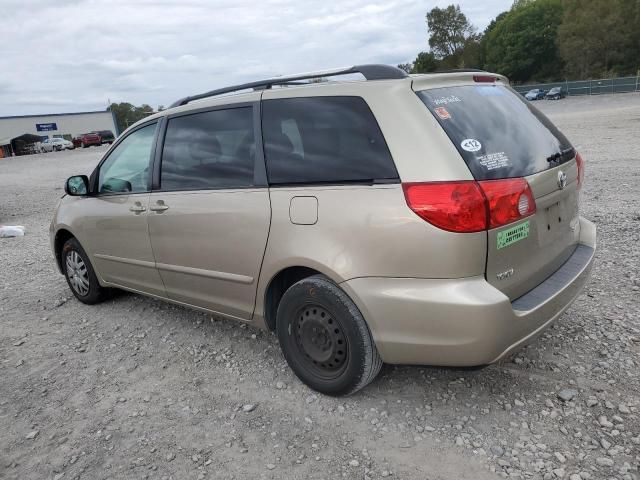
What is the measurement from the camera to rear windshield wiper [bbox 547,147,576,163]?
2.89 m

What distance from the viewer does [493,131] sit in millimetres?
2680

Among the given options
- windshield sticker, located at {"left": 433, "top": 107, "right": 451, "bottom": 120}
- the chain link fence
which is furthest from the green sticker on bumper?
the chain link fence

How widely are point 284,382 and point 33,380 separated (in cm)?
187

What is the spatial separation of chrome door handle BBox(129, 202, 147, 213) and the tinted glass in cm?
132

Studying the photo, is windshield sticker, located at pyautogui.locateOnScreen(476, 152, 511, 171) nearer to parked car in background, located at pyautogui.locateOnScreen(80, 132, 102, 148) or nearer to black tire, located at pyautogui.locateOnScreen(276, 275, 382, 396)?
black tire, located at pyautogui.locateOnScreen(276, 275, 382, 396)

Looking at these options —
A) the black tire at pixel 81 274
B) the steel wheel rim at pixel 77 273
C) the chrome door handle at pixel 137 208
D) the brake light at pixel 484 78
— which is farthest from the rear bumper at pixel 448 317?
the steel wheel rim at pixel 77 273

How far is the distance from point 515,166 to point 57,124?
6979 cm

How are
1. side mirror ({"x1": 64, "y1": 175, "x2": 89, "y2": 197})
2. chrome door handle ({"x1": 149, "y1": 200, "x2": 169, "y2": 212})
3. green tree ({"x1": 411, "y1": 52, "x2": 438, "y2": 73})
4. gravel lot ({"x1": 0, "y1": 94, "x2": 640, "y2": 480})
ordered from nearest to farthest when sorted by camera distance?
1. gravel lot ({"x1": 0, "y1": 94, "x2": 640, "y2": 480})
2. chrome door handle ({"x1": 149, "y1": 200, "x2": 169, "y2": 212})
3. side mirror ({"x1": 64, "y1": 175, "x2": 89, "y2": 197})
4. green tree ({"x1": 411, "y1": 52, "x2": 438, "y2": 73})

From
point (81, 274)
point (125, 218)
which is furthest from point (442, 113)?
point (81, 274)

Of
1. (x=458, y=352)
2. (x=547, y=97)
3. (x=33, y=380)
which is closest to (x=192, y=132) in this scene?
(x=33, y=380)

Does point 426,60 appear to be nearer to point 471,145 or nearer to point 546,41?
point 546,41

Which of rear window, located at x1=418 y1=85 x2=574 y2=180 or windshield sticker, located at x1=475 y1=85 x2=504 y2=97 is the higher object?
windshield sticker, located at x1=475 y1=85 x2=504 y2=97

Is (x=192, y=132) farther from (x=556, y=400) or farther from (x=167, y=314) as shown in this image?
(x=556, y=400)

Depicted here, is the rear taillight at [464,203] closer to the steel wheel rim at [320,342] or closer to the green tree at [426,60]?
the steel wheel rim at [320,342]
